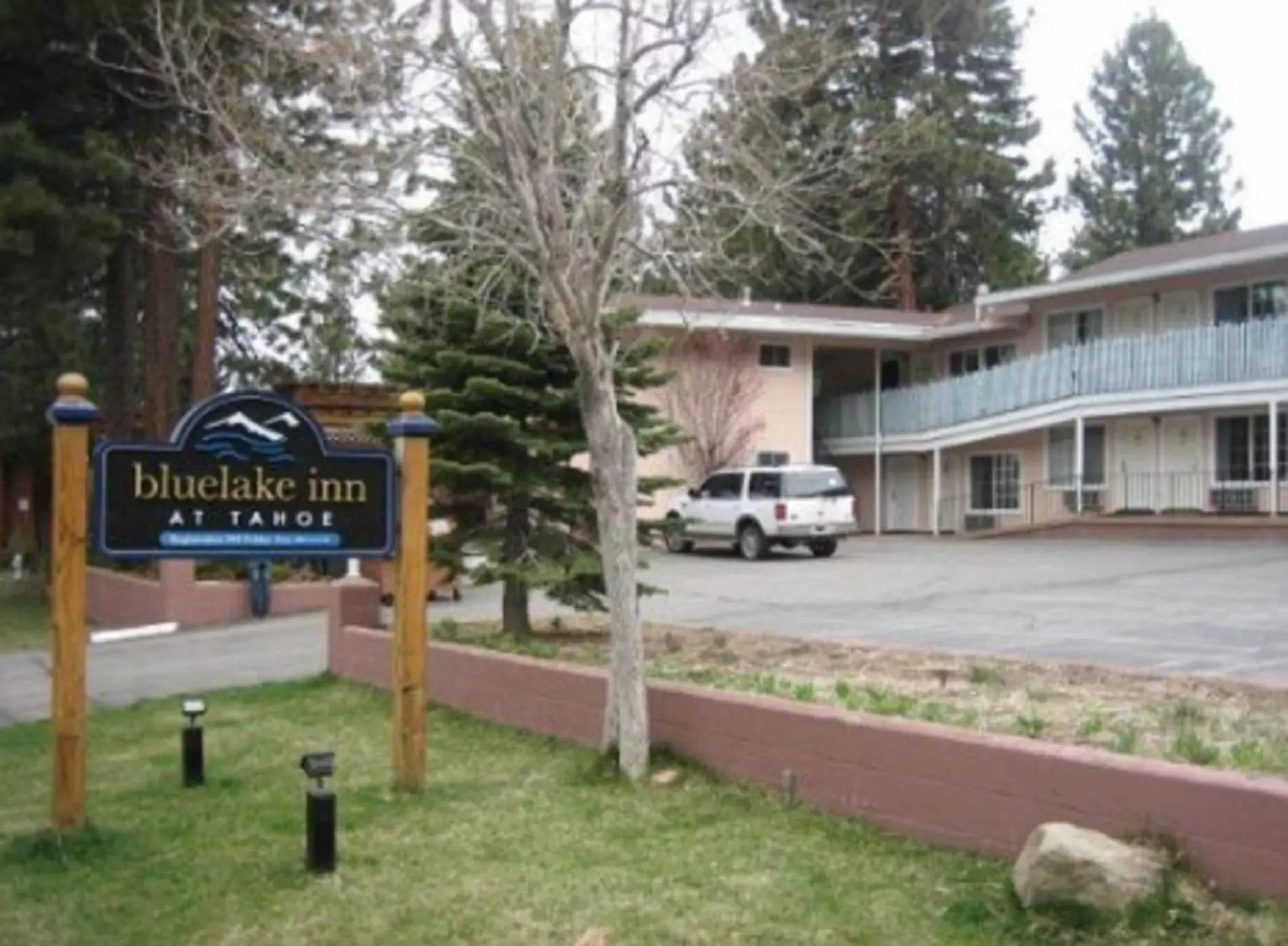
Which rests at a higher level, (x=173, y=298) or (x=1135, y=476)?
(x=173, y=298)

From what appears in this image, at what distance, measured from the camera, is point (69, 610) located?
7.60 metres

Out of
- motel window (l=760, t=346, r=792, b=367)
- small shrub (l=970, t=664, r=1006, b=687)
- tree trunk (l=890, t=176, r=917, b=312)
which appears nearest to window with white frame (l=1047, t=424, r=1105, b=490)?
motel window (l=760, t=346, r=792, b=367)

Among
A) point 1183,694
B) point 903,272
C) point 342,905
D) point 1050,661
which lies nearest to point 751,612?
point 1050,661

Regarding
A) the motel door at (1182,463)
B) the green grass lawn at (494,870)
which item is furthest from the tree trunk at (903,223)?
the green grass lawn at (494,870)

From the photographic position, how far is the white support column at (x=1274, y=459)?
26328 mm

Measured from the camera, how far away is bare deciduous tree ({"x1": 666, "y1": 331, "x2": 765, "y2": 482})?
32.7 meters

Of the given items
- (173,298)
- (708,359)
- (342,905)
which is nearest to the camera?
(342,905)

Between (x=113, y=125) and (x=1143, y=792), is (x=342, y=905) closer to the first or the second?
(x=1143, y=792)

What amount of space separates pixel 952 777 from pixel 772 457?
2897 centimetres

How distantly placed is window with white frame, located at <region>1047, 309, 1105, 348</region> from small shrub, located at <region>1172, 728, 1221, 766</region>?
87.3 feet

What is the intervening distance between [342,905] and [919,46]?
37.0 metres

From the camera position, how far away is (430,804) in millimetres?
7969

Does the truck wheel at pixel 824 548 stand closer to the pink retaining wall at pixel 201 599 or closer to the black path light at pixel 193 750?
the pink retaining wall at pixel 201 599

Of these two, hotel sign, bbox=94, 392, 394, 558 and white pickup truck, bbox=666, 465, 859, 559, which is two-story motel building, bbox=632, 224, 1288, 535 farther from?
hotel sign, bbox=94, 392, 394, 558
